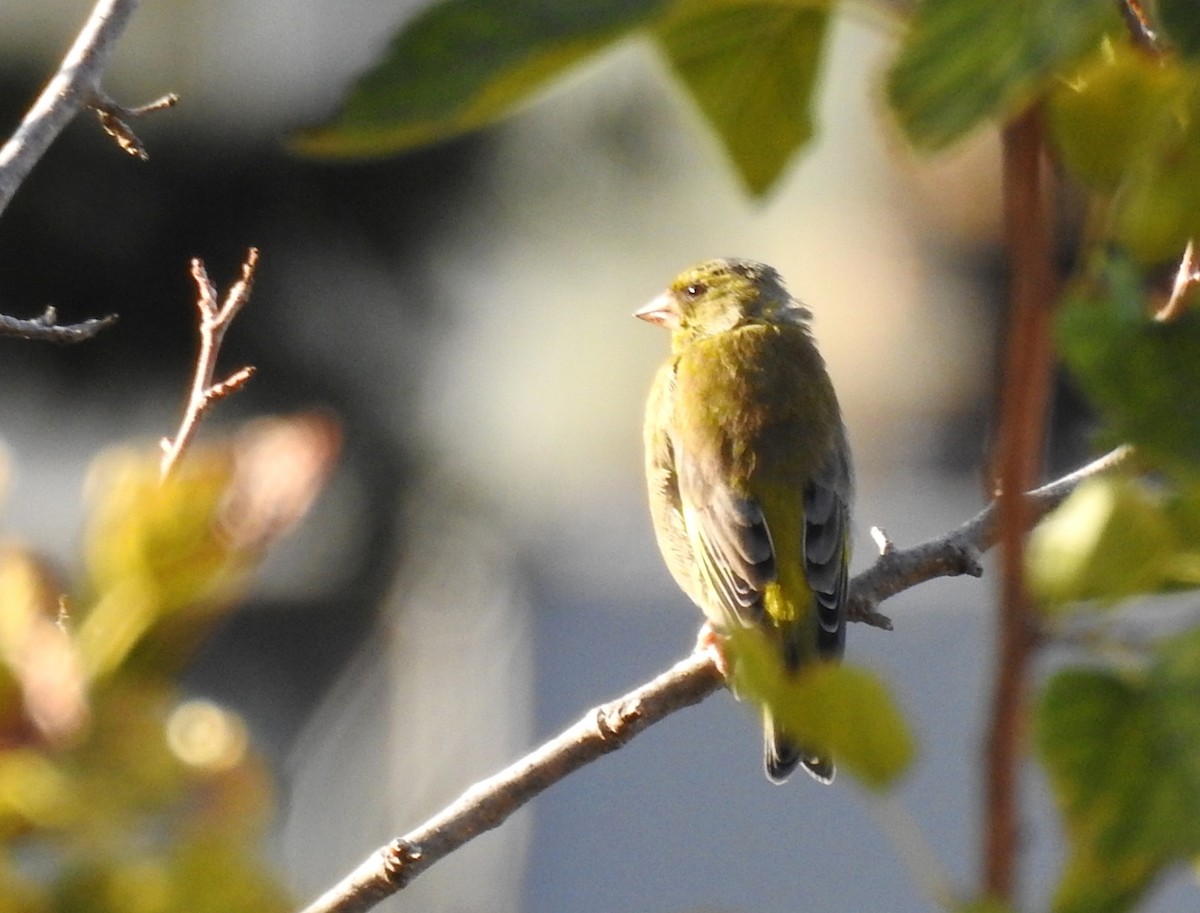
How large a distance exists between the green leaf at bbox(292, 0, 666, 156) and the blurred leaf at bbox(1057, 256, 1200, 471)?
0.18 m

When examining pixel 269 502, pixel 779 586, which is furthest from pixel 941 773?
pixel 269 502

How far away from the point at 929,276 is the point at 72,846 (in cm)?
1101

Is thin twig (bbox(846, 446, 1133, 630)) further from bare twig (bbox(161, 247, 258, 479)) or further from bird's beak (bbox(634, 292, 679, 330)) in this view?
bird's beak (bbox(634, 292, 679, 330))

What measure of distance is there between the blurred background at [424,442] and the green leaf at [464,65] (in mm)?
6287

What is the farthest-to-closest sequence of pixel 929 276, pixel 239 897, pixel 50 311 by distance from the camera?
pixel 929 276, pixel 50 311, pixel 239 897

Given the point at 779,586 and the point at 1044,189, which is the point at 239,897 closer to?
the point at 1044,189

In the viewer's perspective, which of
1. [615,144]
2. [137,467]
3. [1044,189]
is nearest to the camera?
[1044,189]

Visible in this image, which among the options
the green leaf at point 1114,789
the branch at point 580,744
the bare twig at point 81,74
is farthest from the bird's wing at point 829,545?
the green leaf at point 1114,789

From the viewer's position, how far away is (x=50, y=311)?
2246mm

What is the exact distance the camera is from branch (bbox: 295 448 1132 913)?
1726mm

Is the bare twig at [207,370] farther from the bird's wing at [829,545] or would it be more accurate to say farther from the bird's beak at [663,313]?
the bird's beak at [663,313]

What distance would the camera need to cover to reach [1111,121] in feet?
2.04

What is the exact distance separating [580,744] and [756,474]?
1804mm

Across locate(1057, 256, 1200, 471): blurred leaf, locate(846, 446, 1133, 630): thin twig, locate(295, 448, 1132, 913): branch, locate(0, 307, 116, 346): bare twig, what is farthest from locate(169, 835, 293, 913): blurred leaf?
locate(846, 446, 1133, 630): thin twig
